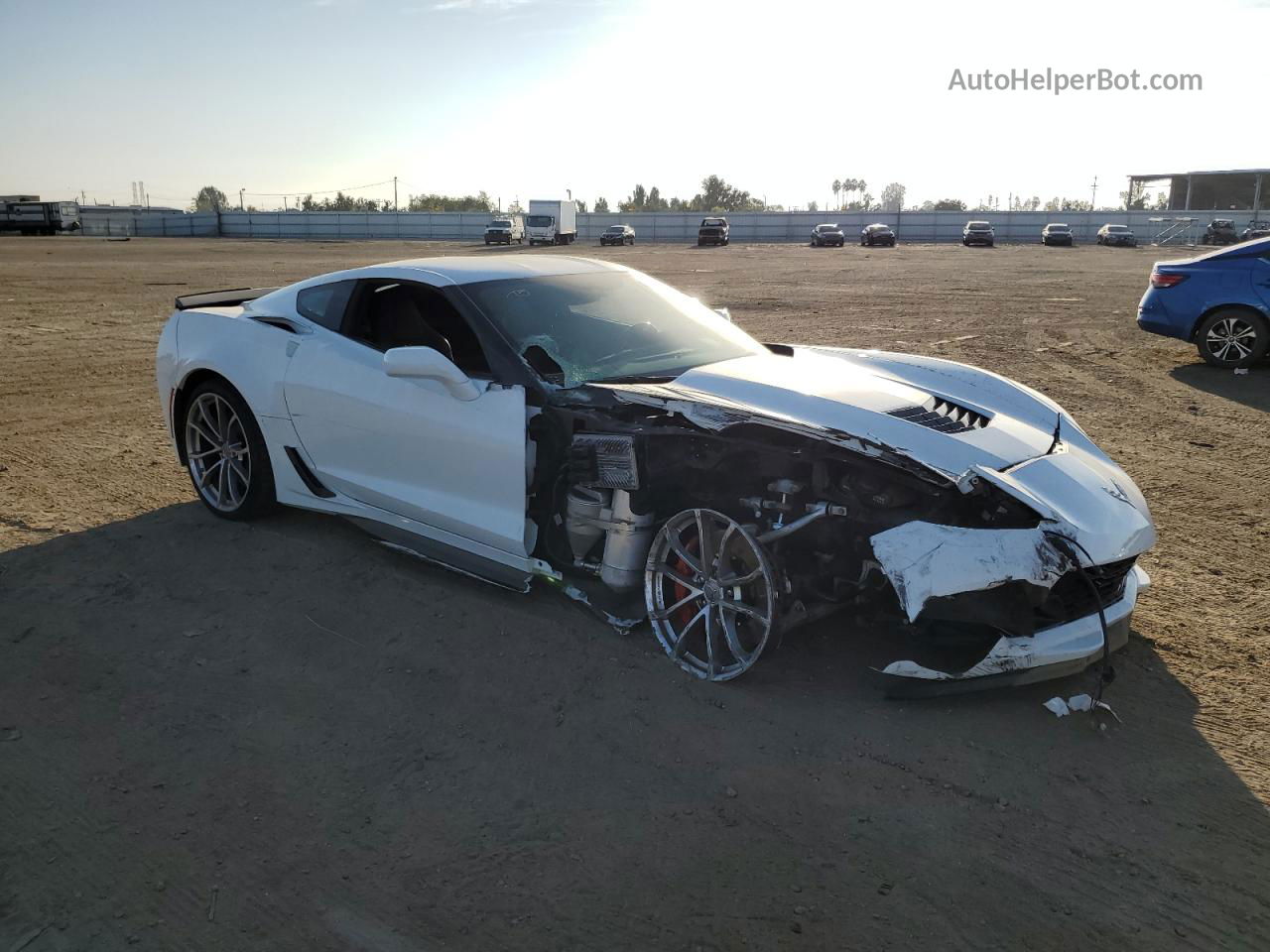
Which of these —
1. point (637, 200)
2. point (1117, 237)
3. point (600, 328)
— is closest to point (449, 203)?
point (637, 200)

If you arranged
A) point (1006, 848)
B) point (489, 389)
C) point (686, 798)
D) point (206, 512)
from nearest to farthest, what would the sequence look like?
point (1006, 848), point (686, 798), point (489, 389), point (206, 512)

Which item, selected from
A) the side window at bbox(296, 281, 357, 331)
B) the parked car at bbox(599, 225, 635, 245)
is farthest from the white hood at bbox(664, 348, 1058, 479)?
the parked car at bbox(599, 225, 635, 245)

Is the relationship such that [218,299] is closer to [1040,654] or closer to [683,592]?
[683,592]

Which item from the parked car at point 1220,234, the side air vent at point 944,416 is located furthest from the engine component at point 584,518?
the parked car at point 1220,234

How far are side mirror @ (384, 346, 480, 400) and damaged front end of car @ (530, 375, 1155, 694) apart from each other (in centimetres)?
37

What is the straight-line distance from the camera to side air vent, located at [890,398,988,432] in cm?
369

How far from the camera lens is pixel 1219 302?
33.3ft

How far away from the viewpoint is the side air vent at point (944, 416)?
12.1 ft

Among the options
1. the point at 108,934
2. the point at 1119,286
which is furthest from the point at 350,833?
the point at 1119,286

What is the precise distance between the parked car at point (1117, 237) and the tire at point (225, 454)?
188 feet

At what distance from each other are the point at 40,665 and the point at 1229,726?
443 cm

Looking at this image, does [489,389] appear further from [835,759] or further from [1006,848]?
[1006,848]

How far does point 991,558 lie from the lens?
3.16m

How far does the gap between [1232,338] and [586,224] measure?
6357 cm
